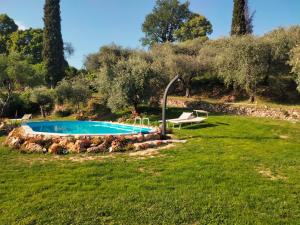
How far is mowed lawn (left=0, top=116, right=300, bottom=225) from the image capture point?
18.1 feet

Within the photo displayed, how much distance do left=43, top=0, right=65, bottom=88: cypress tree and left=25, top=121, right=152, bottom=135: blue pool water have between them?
16132mm

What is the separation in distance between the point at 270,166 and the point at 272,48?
71.8 feet

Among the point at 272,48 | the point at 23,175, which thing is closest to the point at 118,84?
the point at 23,175

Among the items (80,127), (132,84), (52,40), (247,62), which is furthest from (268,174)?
(52,40)

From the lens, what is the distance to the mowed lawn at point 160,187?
552 centimetres

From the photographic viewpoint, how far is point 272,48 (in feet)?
89.4

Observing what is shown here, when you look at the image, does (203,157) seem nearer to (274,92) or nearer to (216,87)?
(274,92)

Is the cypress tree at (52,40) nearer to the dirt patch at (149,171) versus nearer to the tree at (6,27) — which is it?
the tree at (6,27)

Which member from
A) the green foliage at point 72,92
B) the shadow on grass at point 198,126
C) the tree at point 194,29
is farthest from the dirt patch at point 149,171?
the tree at point 194,29

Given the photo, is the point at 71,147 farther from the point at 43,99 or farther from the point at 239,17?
the point at 239,17

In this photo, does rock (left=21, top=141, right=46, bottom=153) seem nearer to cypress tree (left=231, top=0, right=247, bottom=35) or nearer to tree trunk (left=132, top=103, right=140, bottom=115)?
tree trunk (left=132, top=103, right=140, bottom=115)

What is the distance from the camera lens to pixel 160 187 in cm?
691

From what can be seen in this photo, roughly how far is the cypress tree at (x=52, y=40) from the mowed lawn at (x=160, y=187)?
27790mm

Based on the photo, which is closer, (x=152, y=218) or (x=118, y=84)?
(x=152, y=218)
